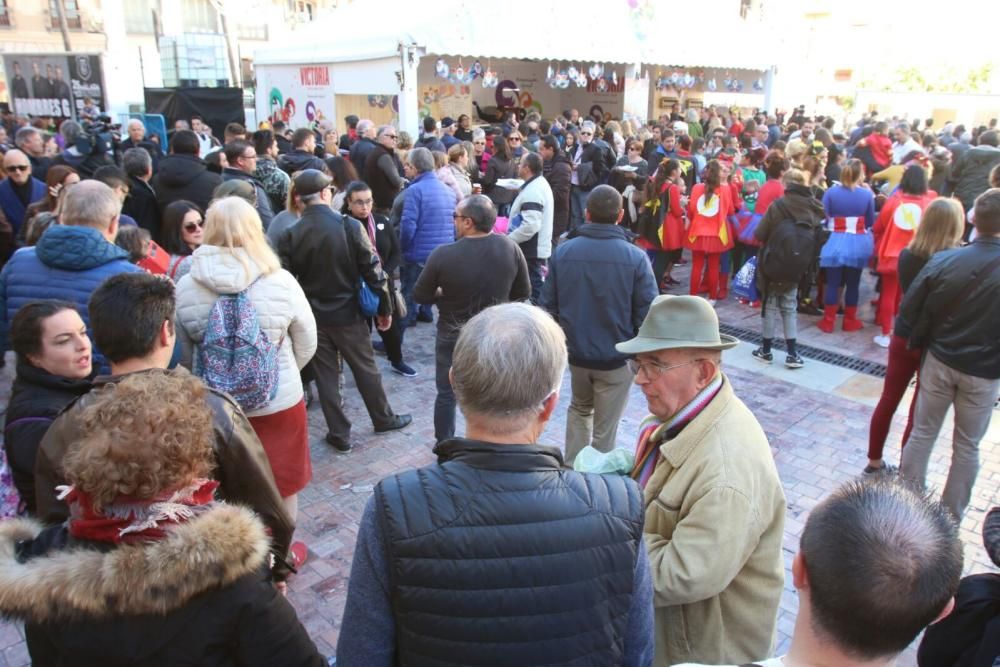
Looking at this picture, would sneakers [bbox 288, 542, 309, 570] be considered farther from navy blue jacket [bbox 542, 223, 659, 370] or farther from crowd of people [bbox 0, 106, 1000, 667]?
navy blue jacket [bbox 542, 223, 659, 370]

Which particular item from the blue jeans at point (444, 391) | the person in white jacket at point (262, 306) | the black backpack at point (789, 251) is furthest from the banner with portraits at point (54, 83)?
the black backpack at point (789, 251)

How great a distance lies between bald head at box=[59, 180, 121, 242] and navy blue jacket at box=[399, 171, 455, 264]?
316 cm

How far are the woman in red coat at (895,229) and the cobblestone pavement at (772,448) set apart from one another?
44cm

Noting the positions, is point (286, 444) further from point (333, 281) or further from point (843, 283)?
point (843, 283)

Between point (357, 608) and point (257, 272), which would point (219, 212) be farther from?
point (357, 608)

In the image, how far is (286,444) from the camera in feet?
11.9

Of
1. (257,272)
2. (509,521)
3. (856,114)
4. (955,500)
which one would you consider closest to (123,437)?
(509,521)

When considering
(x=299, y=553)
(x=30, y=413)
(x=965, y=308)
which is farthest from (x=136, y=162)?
(x=965, y=308)

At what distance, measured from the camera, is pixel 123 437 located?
1.54m

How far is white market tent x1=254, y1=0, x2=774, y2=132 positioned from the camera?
501 inches

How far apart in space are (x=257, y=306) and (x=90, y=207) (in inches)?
41.6

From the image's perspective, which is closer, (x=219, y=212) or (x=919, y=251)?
(x=219, y=212)

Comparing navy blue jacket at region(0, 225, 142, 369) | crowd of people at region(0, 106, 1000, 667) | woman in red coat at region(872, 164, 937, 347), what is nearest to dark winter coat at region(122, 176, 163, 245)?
crowd of people at region(0, 106, 1000, 667)

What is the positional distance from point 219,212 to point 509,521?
8.39 feet
